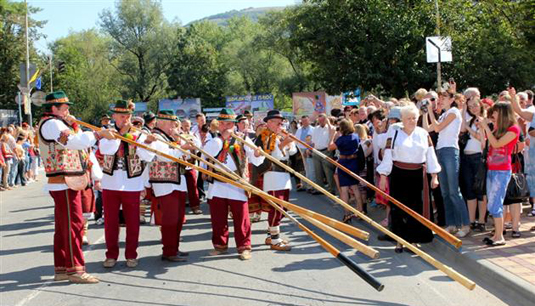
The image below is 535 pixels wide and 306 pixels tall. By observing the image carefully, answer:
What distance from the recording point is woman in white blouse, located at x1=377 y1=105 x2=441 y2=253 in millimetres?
7832

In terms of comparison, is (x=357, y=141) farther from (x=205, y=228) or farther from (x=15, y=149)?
(x=15, y=149)

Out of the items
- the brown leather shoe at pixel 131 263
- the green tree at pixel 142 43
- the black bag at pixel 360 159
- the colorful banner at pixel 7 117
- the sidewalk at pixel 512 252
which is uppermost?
the green tree at pixel 142 43

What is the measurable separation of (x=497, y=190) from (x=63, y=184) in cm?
544

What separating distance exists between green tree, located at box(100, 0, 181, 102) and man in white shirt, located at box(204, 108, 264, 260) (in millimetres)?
60447

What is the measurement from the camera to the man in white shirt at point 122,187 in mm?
7773

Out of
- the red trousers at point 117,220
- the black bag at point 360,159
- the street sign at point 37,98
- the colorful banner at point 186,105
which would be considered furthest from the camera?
the colorful banner at point 186,105

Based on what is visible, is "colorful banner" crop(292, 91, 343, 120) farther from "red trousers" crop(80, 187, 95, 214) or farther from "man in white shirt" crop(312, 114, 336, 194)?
"red trousers" crop(80, 187, 95, 214)

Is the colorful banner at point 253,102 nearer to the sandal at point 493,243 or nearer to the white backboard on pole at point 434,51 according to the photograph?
the white backboard on pole at point 434,51

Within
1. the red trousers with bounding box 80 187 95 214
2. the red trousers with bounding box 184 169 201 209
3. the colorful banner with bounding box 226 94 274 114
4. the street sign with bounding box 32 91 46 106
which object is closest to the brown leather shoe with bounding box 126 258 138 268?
the red trousers with bounding box 80 187 95 214

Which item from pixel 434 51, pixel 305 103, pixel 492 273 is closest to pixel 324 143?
pixel 434 51

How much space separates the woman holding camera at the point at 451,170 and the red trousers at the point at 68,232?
4.96 metres

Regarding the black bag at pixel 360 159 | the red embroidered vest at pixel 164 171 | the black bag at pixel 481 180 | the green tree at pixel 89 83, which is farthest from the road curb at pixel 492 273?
the green tree at pixel 89 83

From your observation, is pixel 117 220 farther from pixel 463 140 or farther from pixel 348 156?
pixel 463 140

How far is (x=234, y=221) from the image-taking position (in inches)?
325
